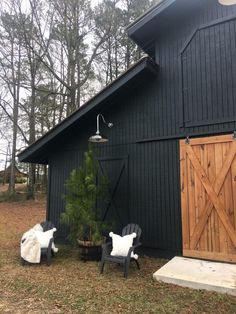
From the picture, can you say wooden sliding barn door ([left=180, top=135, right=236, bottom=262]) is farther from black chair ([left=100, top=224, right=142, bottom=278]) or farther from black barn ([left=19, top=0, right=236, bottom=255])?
black chair ([left=100, top=224, right=142, bottom=278])

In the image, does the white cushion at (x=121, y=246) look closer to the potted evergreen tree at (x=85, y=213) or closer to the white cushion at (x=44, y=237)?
the potted evergreen tree at (x=85, y=213)

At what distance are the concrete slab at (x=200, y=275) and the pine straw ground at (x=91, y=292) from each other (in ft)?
0.32

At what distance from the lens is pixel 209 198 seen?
504 centimetres

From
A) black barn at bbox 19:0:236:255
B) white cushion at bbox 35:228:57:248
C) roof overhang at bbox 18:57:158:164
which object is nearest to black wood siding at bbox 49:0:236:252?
black barn at bbox 19:0:236:255

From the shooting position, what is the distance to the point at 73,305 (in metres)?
3.47

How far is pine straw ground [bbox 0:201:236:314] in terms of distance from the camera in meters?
3.39

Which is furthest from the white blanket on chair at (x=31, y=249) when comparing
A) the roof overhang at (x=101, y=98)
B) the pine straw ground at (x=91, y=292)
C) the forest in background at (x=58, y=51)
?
the forest in background at (x=58, y=51)

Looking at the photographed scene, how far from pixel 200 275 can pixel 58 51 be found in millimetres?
13566

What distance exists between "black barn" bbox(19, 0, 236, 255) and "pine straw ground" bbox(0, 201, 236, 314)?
103 cm

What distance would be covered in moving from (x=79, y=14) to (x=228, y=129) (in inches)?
465

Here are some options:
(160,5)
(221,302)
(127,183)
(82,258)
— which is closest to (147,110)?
(127,183)

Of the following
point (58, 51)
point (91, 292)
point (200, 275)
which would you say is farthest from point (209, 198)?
point (58, 51)

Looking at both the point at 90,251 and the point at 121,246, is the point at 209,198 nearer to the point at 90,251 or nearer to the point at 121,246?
the point at 121,246

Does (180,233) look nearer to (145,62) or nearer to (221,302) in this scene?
(221,302)
